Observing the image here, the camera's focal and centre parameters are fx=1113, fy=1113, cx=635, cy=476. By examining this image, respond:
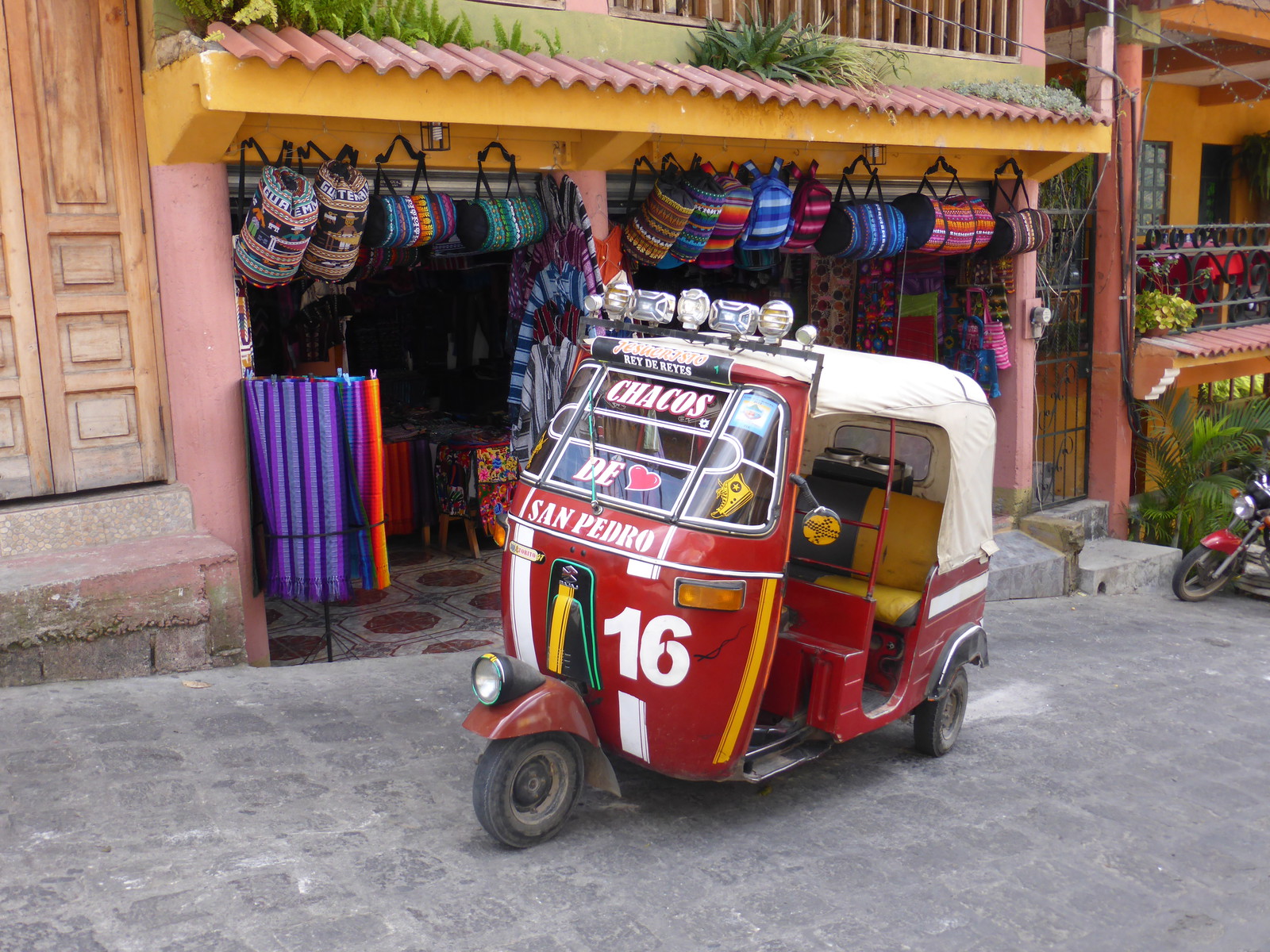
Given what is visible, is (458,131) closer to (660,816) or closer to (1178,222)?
(660,816)

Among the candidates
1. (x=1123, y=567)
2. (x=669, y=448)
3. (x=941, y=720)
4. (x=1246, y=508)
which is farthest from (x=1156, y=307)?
(x=669, y=448)

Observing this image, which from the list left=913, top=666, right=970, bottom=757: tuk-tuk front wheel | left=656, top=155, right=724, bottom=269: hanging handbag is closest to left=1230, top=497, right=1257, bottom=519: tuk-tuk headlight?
left=913, top=666, right=970, bottom=757: tuk-tuk front wheel

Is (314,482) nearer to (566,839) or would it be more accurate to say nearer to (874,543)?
(566,839)

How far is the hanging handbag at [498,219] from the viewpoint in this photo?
267 inches

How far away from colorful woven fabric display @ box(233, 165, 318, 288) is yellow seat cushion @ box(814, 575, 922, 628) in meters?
3.29

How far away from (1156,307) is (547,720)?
31.4ft

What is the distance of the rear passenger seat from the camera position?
566cm

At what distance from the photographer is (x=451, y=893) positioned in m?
3.96

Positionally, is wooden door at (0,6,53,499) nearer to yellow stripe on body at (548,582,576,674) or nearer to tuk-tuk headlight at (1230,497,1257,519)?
yellow stripe on body at (548,582,576,674)

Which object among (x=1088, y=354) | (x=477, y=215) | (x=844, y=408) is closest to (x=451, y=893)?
(x=844, y=408)

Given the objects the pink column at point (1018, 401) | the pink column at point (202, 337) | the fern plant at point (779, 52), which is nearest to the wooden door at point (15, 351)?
the pink column at point (202, 337)

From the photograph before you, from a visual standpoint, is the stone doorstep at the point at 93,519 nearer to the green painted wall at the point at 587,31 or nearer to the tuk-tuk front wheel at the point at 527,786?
the tuk-tuk front wheel at the point at 527,786

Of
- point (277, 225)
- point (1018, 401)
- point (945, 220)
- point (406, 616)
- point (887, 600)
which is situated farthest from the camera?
point (1018, 401)

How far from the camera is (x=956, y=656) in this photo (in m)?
5.59
